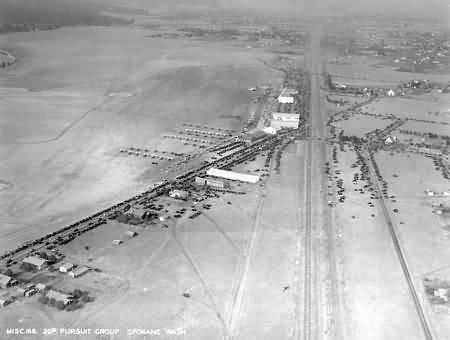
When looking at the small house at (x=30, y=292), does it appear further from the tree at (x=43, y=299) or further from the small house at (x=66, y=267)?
the small house at (x=66, y=267)

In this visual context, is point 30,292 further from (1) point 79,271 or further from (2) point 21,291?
(1) point 79,271

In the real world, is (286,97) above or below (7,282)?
above

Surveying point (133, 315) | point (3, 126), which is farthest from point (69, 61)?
point (133, 315)

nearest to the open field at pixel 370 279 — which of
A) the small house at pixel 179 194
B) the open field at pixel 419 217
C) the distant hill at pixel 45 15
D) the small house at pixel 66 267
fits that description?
the open field at pixel 419 217

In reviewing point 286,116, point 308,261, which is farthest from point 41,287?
point 286,116

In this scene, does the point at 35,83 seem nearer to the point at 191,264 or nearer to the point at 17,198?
the point at 17,198

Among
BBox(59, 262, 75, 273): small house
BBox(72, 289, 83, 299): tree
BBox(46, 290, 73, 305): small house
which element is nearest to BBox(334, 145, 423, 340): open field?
BBox(72, 289, 83, 299): tree
